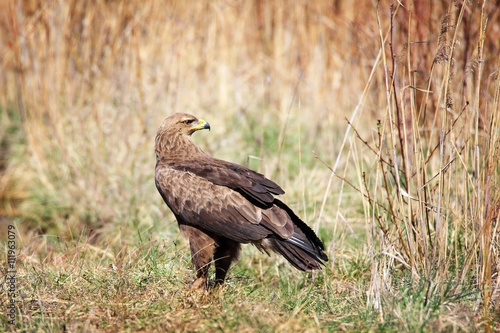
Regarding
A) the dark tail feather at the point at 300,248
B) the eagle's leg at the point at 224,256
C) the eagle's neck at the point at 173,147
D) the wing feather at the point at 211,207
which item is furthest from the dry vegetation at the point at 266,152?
the eagle's neck at the point at 173,147

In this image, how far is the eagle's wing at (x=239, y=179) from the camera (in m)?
3.93

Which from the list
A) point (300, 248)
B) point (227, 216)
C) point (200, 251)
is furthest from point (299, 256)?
point (200, 251)

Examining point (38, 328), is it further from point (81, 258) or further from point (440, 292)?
point (440, 292)

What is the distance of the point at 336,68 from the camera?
318 inches

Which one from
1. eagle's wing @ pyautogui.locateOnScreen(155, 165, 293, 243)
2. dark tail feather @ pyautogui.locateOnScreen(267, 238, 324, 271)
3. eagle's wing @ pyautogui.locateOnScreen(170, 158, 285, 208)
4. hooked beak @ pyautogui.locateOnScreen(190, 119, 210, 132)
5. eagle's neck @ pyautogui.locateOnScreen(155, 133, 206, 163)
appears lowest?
dark tail feather @ pyautogui.locateOnScreen(267, 238, 324, 271)

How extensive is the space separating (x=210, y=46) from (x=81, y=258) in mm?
4390

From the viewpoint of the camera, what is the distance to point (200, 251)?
4027 millimetres

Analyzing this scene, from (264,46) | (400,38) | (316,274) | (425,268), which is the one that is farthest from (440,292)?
(264,46)

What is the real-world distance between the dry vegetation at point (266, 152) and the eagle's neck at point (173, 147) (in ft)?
1.97

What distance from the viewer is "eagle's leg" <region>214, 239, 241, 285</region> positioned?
13.6 ft

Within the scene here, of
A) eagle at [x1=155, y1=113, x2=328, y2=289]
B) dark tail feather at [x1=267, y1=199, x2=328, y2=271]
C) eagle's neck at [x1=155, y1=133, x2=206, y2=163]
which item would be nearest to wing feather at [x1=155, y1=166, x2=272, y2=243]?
eagle at [x1=155, y1=113, x2=328, y2=289]

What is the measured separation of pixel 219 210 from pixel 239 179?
0.76 ft

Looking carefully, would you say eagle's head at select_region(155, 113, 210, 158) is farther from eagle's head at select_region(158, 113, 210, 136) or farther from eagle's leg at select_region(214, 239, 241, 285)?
eagle's leg at select_region(214, 239, 241, 285)

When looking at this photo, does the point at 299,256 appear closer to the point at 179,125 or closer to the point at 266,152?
the point at 179,125
